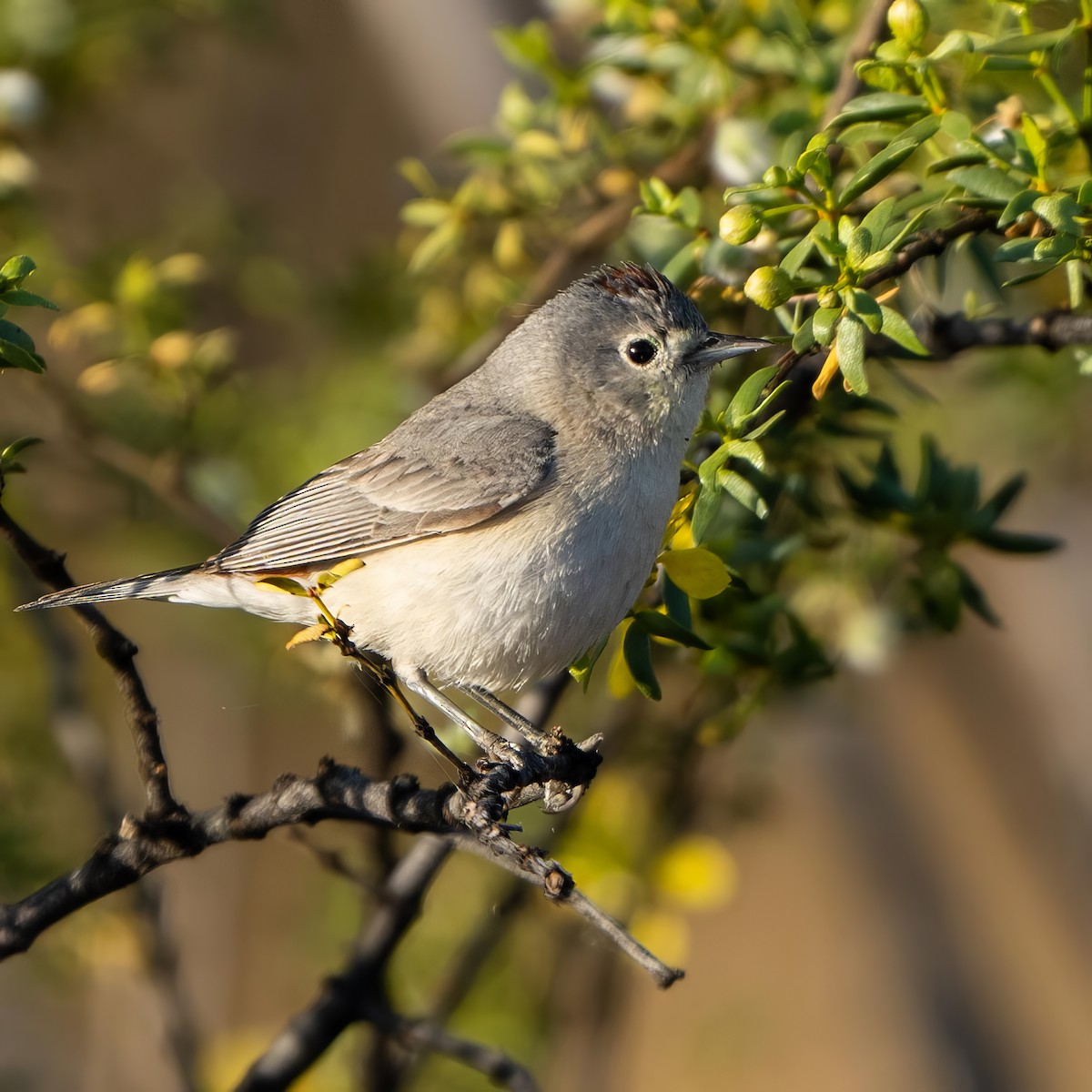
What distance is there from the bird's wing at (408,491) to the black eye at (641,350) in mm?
218

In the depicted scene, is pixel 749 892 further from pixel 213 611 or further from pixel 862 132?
pixel 862 132

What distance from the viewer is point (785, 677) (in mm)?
2293

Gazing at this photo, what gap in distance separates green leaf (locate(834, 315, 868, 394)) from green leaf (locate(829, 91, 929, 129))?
394mm

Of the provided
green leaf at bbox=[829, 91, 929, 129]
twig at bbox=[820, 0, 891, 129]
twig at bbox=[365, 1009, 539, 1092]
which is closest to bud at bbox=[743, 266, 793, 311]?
green leaf at bbox=[829, 91, 929, 129]

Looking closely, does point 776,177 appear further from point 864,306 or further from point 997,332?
point 997,332

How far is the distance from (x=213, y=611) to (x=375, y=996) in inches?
74.7

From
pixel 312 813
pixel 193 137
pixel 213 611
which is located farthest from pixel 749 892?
pixel 312 813

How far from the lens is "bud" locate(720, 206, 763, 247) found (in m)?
1.75

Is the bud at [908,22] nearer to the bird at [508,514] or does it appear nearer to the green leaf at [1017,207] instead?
the green leaf at [1017,207]

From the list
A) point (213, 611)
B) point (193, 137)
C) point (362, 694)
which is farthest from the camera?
point (193, 137)

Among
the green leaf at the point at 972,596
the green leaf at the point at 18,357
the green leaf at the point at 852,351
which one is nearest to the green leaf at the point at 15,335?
the green leaf at the point at 18,357

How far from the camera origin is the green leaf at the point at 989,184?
1796 mm

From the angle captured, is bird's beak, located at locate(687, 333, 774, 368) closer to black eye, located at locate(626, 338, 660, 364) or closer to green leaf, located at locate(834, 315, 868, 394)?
black eye, located at locate(626, 338, 660, 364)

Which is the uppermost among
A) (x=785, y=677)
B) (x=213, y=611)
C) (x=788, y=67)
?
(x=788, y=67)
